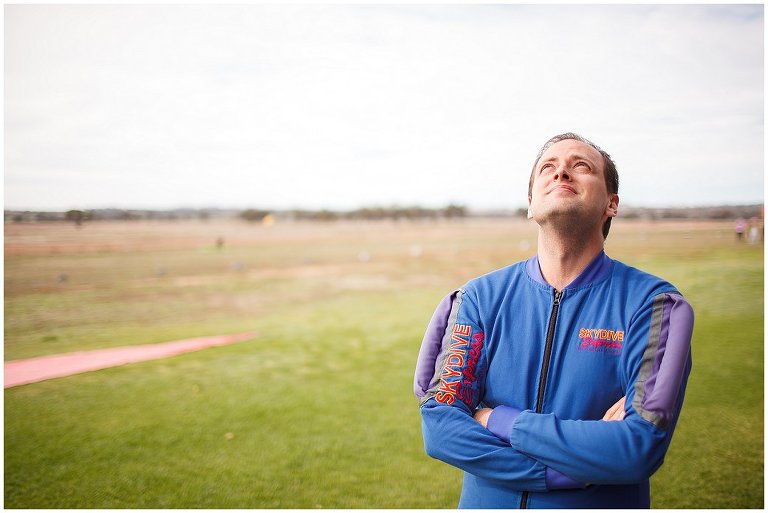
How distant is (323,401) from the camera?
3518mm

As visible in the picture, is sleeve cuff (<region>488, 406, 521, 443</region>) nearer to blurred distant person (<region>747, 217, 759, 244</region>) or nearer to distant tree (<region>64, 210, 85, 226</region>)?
distant tree (<region>64, 210, 85, 226</region>)

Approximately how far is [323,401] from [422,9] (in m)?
2.84

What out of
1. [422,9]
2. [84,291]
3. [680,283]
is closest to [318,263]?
[84,291]

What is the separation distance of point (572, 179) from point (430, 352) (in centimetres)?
49

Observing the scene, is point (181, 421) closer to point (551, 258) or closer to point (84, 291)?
point (551, 258)

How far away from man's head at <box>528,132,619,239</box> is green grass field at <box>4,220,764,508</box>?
1.73m

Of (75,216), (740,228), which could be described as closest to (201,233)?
(75,216)

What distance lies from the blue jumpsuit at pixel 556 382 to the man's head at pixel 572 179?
14cm

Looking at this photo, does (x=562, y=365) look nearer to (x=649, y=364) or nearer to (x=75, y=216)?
(x=649, y=364)

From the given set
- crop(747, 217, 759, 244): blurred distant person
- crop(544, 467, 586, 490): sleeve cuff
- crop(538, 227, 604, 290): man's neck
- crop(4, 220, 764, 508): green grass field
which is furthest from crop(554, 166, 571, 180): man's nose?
crop(747, 217, 759, 244): blurred distant person

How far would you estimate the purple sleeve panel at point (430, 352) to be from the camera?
113 centimetres

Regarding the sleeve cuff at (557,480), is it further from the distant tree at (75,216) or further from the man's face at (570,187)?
the distant tree at (75,216)

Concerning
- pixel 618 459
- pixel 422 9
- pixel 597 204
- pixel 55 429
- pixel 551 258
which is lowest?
pixel 55 429

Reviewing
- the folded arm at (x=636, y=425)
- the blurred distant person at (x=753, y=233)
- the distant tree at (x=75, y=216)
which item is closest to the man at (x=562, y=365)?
the folded arm at (x=636, y=425)
